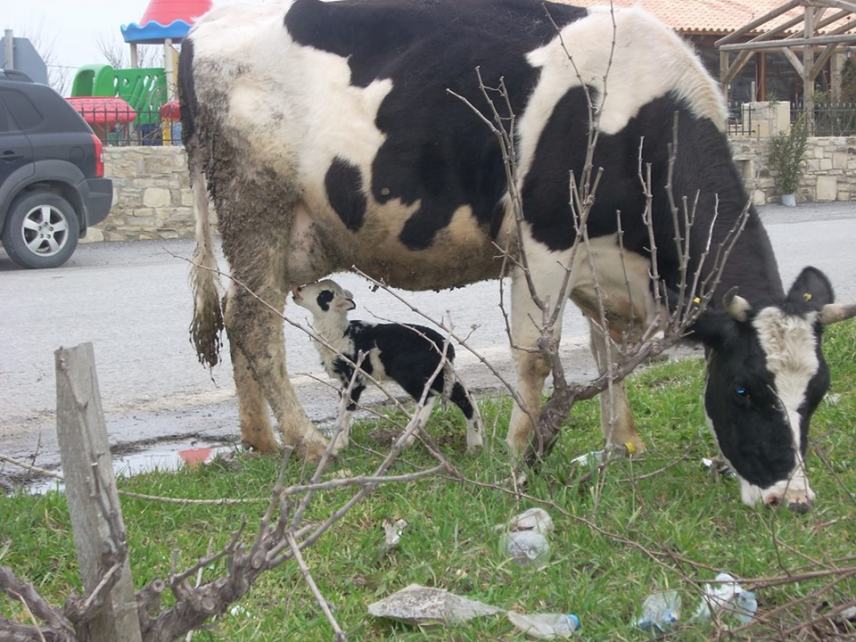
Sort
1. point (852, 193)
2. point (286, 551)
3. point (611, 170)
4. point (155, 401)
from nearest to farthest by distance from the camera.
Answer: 1. point (286, 551)
2. point (611, 170)
3. point (155, 401)
4. point (852, 193)

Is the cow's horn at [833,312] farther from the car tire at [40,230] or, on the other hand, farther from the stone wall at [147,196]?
the stone wall at [147,196]

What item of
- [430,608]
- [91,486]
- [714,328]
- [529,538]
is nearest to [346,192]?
[714,328]

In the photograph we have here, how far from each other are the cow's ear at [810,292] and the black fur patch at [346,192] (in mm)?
2103

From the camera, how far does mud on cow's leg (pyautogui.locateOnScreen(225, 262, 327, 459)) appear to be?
6.05m

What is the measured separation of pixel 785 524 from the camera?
4289 mm

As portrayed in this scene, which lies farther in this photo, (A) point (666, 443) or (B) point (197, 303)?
(B) point (197, 303)

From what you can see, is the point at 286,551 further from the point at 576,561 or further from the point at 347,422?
the point at 347,422

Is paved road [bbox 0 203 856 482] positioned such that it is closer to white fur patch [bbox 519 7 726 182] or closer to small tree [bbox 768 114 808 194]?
white fur patch [bbox 519 7 726 182]

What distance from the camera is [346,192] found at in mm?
5863

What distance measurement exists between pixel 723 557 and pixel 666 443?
1920mm

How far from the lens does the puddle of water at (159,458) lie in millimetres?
5691

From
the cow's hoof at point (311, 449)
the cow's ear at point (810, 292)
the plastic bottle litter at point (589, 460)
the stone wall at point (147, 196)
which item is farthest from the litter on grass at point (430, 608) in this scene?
the stone wall at point (147, 196)

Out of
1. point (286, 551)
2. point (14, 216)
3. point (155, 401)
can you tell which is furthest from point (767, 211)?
point (286, 551)

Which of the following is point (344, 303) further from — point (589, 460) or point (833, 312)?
point (833, 312)
